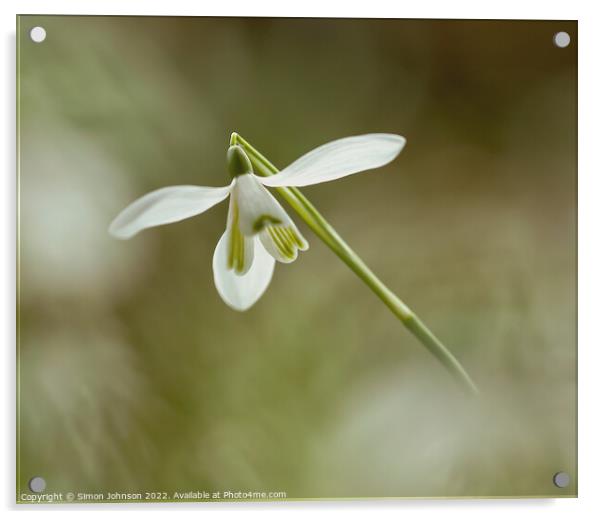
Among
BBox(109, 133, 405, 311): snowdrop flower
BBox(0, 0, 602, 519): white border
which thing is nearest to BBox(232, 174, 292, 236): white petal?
BBox(109, 133, 405, 311): snowdrop flower

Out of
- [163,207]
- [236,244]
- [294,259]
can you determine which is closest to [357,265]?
[294,259]

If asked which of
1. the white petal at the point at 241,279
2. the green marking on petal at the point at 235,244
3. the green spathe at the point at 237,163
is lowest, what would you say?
the white petal at the point at 241,279

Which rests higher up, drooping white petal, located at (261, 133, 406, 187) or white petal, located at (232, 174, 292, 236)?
drooping white petal, located at (261, 133, 406, 187)

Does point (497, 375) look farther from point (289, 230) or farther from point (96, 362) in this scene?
point (96, 362)

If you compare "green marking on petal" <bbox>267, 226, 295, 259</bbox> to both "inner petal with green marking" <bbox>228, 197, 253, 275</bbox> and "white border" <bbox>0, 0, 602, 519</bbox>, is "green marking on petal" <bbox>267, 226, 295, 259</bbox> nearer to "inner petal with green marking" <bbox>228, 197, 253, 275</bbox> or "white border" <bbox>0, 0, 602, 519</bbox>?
"inner petal with green marking" <bbox>228, 197, 253, 275</bbox>

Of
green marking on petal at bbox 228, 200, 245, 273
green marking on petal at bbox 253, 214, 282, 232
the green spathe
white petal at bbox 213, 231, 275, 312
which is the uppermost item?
the green spathe
